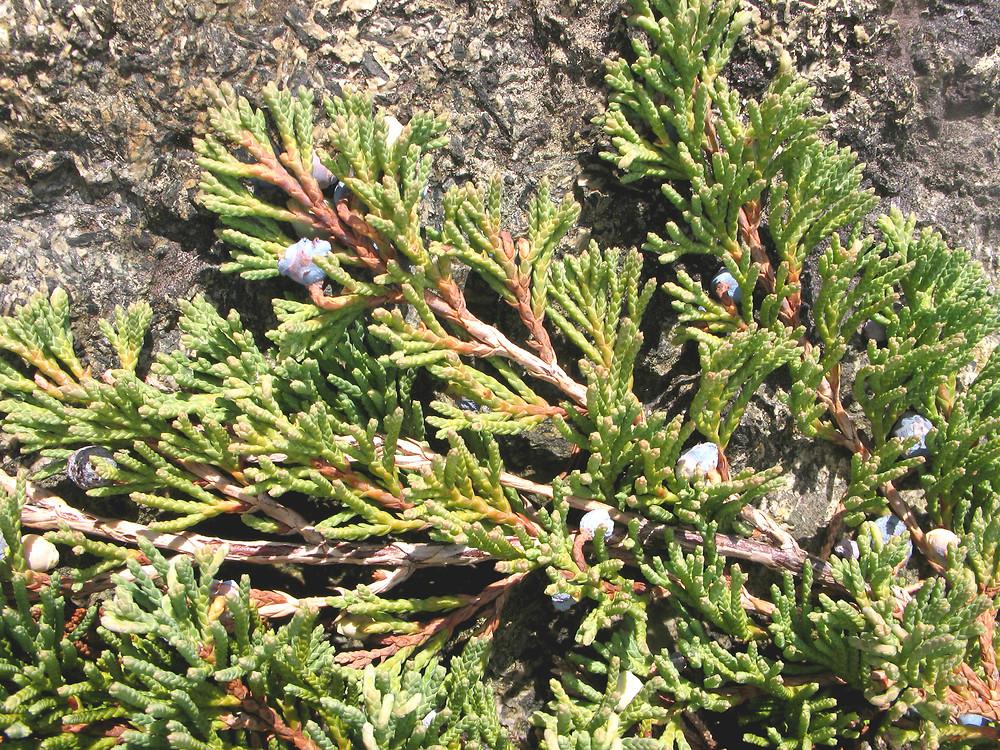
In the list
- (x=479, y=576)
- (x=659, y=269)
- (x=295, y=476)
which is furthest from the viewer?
(x=659, y=269)

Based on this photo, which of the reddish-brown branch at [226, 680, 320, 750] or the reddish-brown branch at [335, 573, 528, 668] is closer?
the reddish-brown branch at [226, 680, 320, 750]

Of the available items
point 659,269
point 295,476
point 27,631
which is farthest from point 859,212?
point 27,631

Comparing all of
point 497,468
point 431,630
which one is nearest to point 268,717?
point 431,630

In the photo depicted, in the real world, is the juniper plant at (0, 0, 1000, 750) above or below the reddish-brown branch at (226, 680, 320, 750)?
above

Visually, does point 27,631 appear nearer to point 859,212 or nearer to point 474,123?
point 474,123

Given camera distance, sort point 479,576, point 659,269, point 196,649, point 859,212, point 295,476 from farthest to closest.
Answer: point 659,269 < point 479,576 < point 859,212 < point 295,476 < point 196,649

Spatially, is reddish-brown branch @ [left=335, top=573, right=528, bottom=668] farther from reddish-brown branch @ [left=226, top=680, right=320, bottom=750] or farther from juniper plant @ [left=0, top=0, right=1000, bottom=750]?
reddish-brown branch @ [left=226, top=680, right=320, bottom=750]

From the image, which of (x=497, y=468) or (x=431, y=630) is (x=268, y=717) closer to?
(x=431, y=630)

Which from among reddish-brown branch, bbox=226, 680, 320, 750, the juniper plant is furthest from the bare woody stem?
reddish-brown branch, bbox=226, 680, 320, 750

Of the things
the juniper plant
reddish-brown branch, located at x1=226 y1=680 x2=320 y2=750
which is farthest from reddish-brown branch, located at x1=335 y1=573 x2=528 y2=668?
reddish-brown branch, located at x1=226 y1=680 x2=320 y2=750

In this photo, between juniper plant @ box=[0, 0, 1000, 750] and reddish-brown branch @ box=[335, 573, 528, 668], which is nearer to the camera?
juniper plant @ box=[0, 0, 1000, 750]
